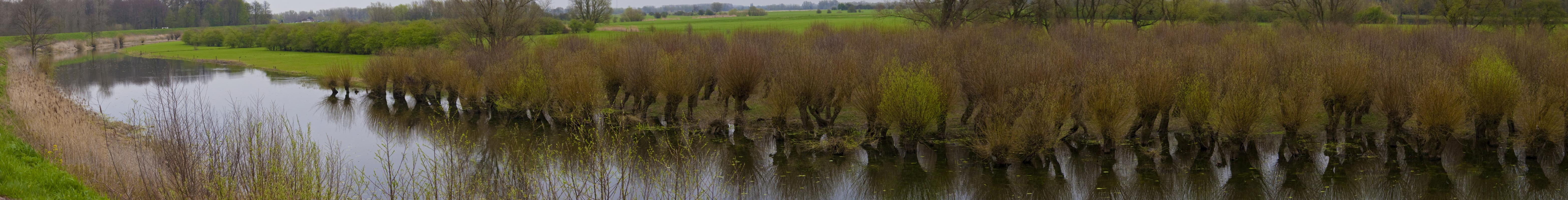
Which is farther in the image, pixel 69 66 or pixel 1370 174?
pixel 69 66

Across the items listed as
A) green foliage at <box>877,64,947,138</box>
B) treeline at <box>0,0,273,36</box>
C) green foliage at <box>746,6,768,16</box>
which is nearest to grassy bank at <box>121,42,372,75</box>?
treeline at <box>0,0,273,36</box>

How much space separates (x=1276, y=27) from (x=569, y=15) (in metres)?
54.9

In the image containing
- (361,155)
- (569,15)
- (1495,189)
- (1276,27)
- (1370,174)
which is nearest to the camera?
(1495,189)

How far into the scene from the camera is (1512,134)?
810 inches

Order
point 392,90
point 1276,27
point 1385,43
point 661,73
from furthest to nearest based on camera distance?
1. point 1276,27
2. point 392,90
3. point 1385,43
4. point 661,73

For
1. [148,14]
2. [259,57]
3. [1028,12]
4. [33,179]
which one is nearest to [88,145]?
[33,179]

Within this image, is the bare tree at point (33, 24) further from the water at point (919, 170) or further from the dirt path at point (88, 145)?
the water at point (919, 170)

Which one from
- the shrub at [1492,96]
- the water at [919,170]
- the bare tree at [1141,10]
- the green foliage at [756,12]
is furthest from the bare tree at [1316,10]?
the green foliage at [756,12]

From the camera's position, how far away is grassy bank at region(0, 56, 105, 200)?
488 inches

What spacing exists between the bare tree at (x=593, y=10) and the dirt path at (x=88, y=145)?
51104 millimetres

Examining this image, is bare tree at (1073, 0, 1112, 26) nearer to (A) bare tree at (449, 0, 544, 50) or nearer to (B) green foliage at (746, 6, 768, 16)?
(A) bare tree at (449, 0, 544, 50)

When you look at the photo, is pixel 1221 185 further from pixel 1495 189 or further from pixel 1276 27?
pixel 1276 27

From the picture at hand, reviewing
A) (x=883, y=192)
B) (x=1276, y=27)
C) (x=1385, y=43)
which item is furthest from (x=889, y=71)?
(x=1276, y=27)

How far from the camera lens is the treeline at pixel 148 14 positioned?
95.1 m
